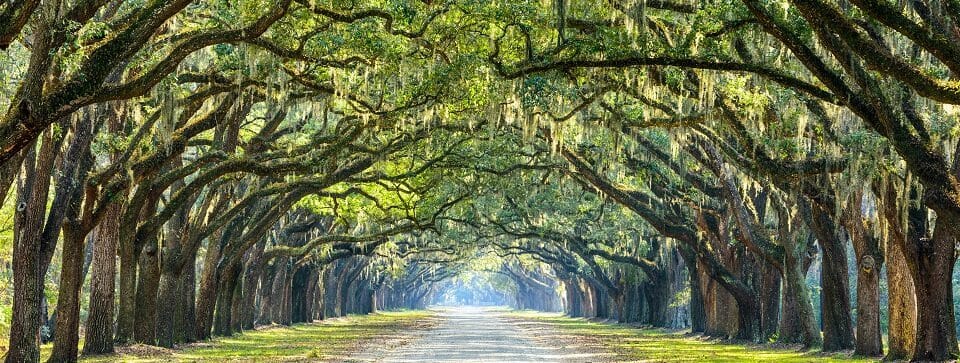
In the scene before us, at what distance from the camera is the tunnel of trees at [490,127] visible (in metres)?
13.2

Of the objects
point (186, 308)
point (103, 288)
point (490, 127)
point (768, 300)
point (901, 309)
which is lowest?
Answer: point (901, 309)

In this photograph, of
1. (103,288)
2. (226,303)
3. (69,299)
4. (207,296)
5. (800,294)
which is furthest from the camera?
(226,303)

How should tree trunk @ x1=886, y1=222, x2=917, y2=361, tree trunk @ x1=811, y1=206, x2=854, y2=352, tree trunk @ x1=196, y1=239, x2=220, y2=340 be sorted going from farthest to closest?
tree trunk @ x1=196, y1=239, x2=220, y2=340 → tree trunk @ x1=811, y1=206, x2=854, y2=352 → tree trunk @ x1=886, y1=222, x2=917, y2=361

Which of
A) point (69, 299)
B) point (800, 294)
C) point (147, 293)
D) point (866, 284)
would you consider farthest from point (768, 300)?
point (69, 299)

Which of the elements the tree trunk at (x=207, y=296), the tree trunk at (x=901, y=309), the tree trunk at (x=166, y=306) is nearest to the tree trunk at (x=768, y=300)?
the tree trunk at (x=901, y=309)

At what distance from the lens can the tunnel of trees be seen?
43.2 feet

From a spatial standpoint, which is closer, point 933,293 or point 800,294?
point 933,293

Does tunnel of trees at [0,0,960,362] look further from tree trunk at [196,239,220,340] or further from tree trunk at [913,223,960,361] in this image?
tree trunk at [196,239,220,340]

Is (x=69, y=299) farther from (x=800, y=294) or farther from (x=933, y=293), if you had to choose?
(x=800, y=294)

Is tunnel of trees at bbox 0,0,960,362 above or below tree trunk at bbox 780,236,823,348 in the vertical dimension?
above

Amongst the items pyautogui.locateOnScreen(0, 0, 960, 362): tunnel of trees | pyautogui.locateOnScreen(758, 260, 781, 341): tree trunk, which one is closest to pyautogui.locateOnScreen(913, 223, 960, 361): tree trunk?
pyautogui.locateOnScreen(0, 0, 960, 362): tunnel of trees

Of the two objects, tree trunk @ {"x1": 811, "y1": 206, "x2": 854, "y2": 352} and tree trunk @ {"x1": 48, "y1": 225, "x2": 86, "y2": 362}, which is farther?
tree trunk @ {"x1": 811, "y1": 206, "x2": 854, "y2": 352}

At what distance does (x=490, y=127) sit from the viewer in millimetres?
22609

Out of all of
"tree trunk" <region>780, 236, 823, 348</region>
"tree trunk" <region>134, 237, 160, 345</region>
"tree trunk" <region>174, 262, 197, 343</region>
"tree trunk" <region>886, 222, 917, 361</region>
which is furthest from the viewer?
"tree trunk" <region>174, 262, 197, 343</region>
